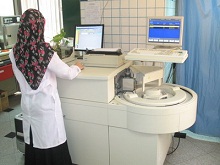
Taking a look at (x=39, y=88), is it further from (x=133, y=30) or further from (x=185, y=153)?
(x=185, y=153)

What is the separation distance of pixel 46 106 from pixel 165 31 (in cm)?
106

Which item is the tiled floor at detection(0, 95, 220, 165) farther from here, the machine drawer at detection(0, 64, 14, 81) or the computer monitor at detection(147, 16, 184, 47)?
the computer monitor at detection(147, 16, 184, 47)

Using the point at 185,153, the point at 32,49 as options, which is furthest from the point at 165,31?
the point at 185,153

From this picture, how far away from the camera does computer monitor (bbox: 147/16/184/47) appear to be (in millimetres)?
1947

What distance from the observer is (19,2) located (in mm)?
4535

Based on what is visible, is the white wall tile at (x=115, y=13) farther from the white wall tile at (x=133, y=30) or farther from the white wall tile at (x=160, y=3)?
the white wall tile at (x=160, y=3)

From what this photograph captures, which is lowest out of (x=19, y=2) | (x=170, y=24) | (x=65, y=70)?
(x=65, y=70)

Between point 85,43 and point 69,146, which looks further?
point 85,43

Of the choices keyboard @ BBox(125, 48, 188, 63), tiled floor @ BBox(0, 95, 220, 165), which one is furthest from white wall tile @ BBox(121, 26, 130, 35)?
tiled floor @ BBox(0, 95, 220, 165)

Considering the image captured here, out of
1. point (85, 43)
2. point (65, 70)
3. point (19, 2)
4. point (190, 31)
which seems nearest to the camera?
point (65, 70)

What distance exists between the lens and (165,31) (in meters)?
2.00

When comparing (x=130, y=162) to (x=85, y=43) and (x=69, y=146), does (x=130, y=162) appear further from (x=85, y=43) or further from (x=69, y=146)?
(x=85, y=43)

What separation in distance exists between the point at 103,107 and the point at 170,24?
0.81 metres

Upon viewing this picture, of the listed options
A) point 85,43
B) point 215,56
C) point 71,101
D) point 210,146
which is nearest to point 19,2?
point 85,43
